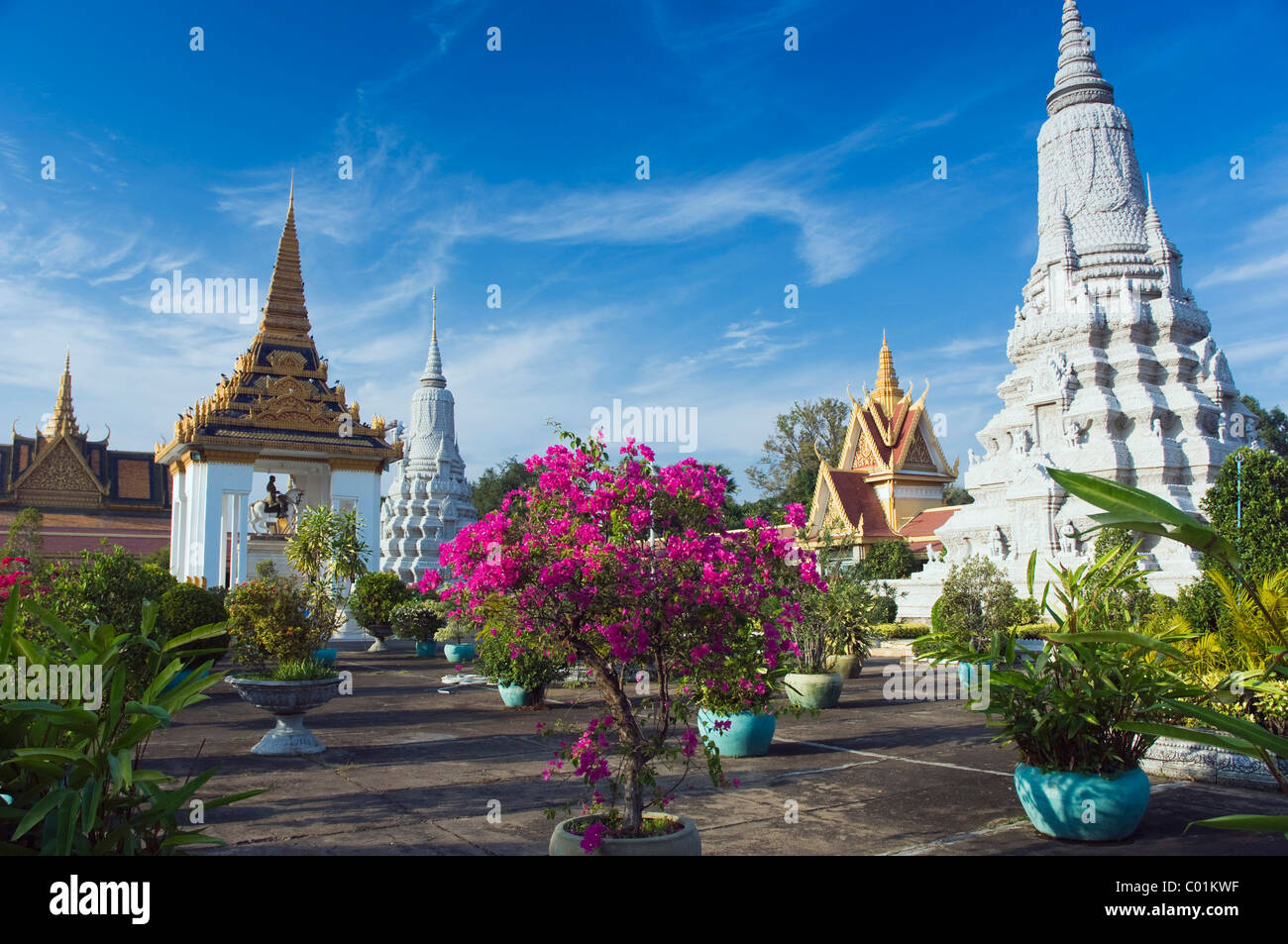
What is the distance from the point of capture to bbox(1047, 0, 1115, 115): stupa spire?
25.0m

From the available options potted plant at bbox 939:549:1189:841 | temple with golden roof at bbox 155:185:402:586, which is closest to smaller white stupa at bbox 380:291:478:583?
temple with golden roof at bbox 155:185:402:586

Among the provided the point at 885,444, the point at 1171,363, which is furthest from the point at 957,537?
the point at 885,444

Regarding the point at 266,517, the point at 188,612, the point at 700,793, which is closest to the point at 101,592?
the point at 188,612

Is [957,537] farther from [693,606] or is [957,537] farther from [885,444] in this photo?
[693,606]

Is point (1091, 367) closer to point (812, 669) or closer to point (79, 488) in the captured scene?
point (812, 669)

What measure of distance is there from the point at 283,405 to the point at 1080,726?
26.2 meters

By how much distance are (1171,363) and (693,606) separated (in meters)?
21.8

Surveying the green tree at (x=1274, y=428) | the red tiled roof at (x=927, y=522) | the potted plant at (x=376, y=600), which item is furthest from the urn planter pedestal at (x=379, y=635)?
the green tree at (x=1274, y=428)

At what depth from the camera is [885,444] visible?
120ft

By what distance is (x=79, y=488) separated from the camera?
41.6m

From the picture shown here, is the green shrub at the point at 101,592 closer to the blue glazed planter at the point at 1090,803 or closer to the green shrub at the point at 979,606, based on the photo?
the blue glazed planter at the point at 1090,803

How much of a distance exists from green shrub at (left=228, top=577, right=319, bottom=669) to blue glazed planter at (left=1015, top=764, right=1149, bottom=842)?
26.3 ft

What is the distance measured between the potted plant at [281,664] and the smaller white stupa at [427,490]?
2436 centimetres

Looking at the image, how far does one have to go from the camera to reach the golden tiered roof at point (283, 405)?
26.9 m
